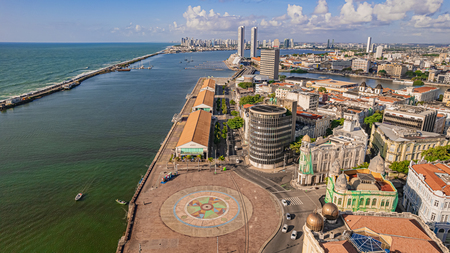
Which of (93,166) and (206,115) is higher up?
(206,115)

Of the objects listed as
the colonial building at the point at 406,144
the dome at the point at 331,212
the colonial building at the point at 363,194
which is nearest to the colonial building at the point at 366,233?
the dome at the point at 331,212

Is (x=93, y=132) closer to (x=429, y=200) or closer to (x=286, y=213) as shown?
(x=286, y=213)

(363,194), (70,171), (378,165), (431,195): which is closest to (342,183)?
(363,194)

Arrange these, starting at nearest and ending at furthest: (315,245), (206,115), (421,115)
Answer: (315,245)
(421,115)
(206,115)

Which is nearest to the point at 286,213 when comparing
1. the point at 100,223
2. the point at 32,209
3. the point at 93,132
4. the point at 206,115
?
the point at 100,223

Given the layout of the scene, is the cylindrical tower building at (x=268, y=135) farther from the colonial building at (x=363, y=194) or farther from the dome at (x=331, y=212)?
the dome at (x=331, y=212)

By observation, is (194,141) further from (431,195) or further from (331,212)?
(431,195)

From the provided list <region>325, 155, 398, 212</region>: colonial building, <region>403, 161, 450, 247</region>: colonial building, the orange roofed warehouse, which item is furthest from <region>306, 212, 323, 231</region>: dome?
the orange roofed warehouse
